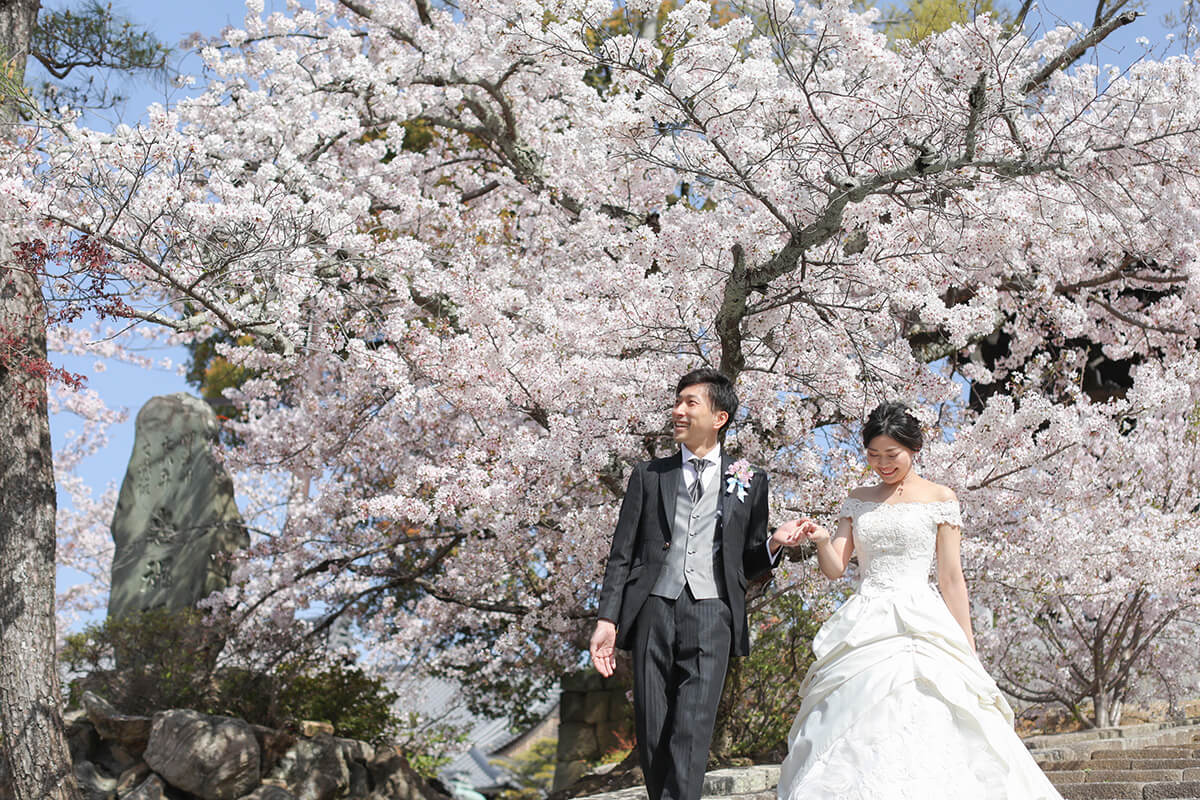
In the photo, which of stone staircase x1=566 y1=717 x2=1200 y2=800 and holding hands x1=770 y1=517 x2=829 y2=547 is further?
stone staircase x1=566 y1=717 x2=1200 y2=800

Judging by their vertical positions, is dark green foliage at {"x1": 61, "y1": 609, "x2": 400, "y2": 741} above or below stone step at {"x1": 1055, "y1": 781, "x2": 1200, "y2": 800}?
above

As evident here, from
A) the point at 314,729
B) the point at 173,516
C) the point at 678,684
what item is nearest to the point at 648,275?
the point at 678,684

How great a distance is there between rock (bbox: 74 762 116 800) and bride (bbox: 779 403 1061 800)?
238 inches

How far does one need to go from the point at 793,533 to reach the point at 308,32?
8.34 meters

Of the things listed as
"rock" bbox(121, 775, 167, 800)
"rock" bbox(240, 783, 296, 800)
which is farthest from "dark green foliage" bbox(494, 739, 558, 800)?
"rock" bbox(121, 775, 167, 800)

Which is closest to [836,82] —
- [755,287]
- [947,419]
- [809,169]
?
[809,169]

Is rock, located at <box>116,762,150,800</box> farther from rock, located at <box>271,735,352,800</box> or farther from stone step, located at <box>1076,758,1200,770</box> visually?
stone step, located at <box>1076,758,1200,770</box>

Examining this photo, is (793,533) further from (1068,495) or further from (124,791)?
(124,791)

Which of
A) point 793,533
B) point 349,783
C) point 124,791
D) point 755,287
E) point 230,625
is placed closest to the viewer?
point 793,533

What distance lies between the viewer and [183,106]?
29.6 feet

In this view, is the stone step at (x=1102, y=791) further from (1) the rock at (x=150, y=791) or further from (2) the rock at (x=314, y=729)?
(1) the rock at (x=150, y=791)

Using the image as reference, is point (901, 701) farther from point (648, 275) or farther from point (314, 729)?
point (314, 729)

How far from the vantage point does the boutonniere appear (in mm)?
3632

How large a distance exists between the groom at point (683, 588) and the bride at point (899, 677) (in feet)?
0.77
